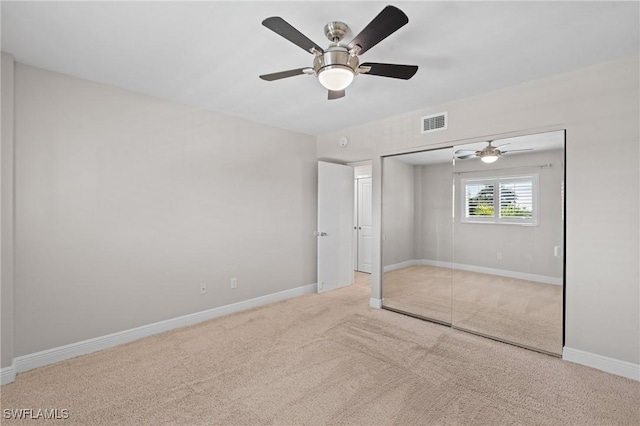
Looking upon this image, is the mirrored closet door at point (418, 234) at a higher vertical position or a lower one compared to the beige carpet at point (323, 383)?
higher

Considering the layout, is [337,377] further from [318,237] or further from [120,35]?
[120,35]

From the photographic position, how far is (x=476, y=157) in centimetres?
335

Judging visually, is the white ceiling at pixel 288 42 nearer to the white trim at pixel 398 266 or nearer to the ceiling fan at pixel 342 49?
the ceiling fan at pixel 342 49

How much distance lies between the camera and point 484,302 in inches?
131

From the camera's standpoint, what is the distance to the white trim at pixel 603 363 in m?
2.41

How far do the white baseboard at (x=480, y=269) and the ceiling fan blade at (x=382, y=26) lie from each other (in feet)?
8.81

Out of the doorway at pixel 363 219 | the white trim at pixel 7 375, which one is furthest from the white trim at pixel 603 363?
the white trim at pixel 7 375

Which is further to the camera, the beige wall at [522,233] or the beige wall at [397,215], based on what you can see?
the beige wall at [397,215]

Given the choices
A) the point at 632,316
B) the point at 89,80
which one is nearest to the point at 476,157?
the point at 632,316

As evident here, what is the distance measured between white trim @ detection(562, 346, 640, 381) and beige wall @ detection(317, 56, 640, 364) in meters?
0.04

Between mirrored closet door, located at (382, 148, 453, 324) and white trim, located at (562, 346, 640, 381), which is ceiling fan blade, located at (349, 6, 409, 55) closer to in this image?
mirrored closet door, located at (382, 148, 453, 324)

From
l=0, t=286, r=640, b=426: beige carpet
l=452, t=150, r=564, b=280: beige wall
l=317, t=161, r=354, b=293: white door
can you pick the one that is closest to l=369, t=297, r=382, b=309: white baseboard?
l=0, t=286, r=640, b=426: beige carpet

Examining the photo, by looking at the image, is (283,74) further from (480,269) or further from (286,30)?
(480,269)

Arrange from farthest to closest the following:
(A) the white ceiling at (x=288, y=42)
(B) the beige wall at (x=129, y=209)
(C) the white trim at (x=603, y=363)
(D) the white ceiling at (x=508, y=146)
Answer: (D) the white ceiling at (x=508, y=146) → (B) the beige wall at (x=129, y=209) → (C) the white trim at (x=603, y=363) → (A) the white ceiling at (x=288, y=42)
